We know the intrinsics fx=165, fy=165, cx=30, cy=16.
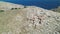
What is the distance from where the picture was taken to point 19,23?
56.0ft

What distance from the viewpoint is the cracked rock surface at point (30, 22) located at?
1644cm

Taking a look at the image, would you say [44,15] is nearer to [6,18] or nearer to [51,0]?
[6,18]

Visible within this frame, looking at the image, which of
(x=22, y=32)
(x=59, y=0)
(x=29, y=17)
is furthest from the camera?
(x=59, y=0)

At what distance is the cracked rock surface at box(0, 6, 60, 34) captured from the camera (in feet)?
53.9

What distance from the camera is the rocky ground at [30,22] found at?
647 inches

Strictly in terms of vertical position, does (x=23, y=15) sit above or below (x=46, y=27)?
above

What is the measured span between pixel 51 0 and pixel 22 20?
46060 mm

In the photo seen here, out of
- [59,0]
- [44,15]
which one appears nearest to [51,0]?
[59,0]

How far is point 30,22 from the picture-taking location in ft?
55.8

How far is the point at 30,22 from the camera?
1700 cm

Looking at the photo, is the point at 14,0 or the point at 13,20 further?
the point at 14,0

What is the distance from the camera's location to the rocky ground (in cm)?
1644

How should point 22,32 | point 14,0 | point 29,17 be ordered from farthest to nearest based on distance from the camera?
point 14,0, point 29,17, point 22,32

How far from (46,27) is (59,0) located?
1757 inches
